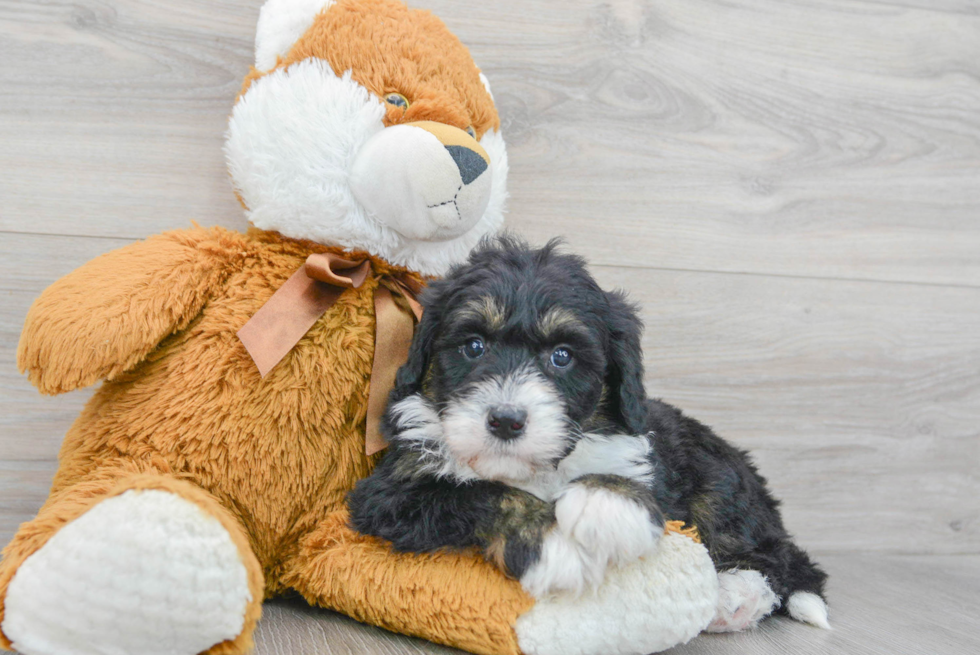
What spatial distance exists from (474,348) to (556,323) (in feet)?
0.53

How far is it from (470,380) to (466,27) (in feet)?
4.13

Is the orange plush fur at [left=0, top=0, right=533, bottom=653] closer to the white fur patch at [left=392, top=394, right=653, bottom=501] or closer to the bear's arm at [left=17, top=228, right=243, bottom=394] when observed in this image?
the bear's arm at [left=17, top=228, right=243, bottom=394]

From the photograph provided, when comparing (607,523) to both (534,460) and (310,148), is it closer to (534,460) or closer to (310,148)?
(534,460)

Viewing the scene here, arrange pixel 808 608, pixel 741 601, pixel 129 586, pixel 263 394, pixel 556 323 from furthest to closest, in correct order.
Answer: pixel 808 608 → pixel 741 601 → pixel 263 394 → pixel 556 323 → pixel 129 586

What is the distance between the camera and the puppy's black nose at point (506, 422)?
3.98 ft

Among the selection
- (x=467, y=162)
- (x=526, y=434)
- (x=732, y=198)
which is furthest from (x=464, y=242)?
(x=732, y=198)

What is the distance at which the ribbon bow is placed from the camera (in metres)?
1.45

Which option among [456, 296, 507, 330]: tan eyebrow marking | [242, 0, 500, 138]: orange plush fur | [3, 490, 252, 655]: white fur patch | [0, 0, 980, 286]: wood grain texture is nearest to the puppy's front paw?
[456, 296, 507, 330]: tan eyebrow marking

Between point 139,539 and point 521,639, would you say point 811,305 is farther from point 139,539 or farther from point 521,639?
point 139,539

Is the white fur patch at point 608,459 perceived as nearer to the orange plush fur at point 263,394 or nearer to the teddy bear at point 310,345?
the teddy bear at point 310,345

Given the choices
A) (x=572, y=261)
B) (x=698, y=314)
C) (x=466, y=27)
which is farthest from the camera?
(x=698, y=314)

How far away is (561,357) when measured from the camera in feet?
4.53

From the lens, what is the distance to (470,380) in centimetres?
131

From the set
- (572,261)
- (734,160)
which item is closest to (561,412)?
(572,261)
